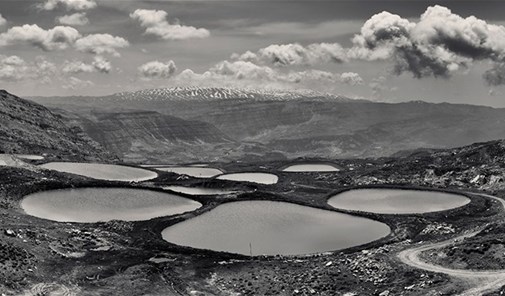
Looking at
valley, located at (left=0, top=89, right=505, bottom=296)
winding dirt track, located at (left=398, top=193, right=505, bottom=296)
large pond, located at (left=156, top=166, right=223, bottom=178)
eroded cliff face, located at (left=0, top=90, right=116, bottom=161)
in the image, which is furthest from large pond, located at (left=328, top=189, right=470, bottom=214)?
eroded cliff face, located at (left=0, top=90, right=116, bottom=161)

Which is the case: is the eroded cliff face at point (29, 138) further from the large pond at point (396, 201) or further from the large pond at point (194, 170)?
the large pond at point (396, 201)

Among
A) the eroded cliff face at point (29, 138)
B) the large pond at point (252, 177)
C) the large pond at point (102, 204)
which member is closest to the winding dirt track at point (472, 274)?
the large pond at point (102, 204)

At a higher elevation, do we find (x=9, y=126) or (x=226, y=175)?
(x=9, y=126)

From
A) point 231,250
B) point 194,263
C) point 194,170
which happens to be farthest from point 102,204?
point 194,170

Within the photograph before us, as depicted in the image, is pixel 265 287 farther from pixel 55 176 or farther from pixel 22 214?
pixel 55 176

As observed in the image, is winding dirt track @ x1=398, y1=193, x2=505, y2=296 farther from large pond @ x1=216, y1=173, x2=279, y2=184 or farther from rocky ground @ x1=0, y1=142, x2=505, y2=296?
large pond @ x1=216, y1=173, x2=279, y2=184

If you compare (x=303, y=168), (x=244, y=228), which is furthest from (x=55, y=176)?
(x=303, y=168)
